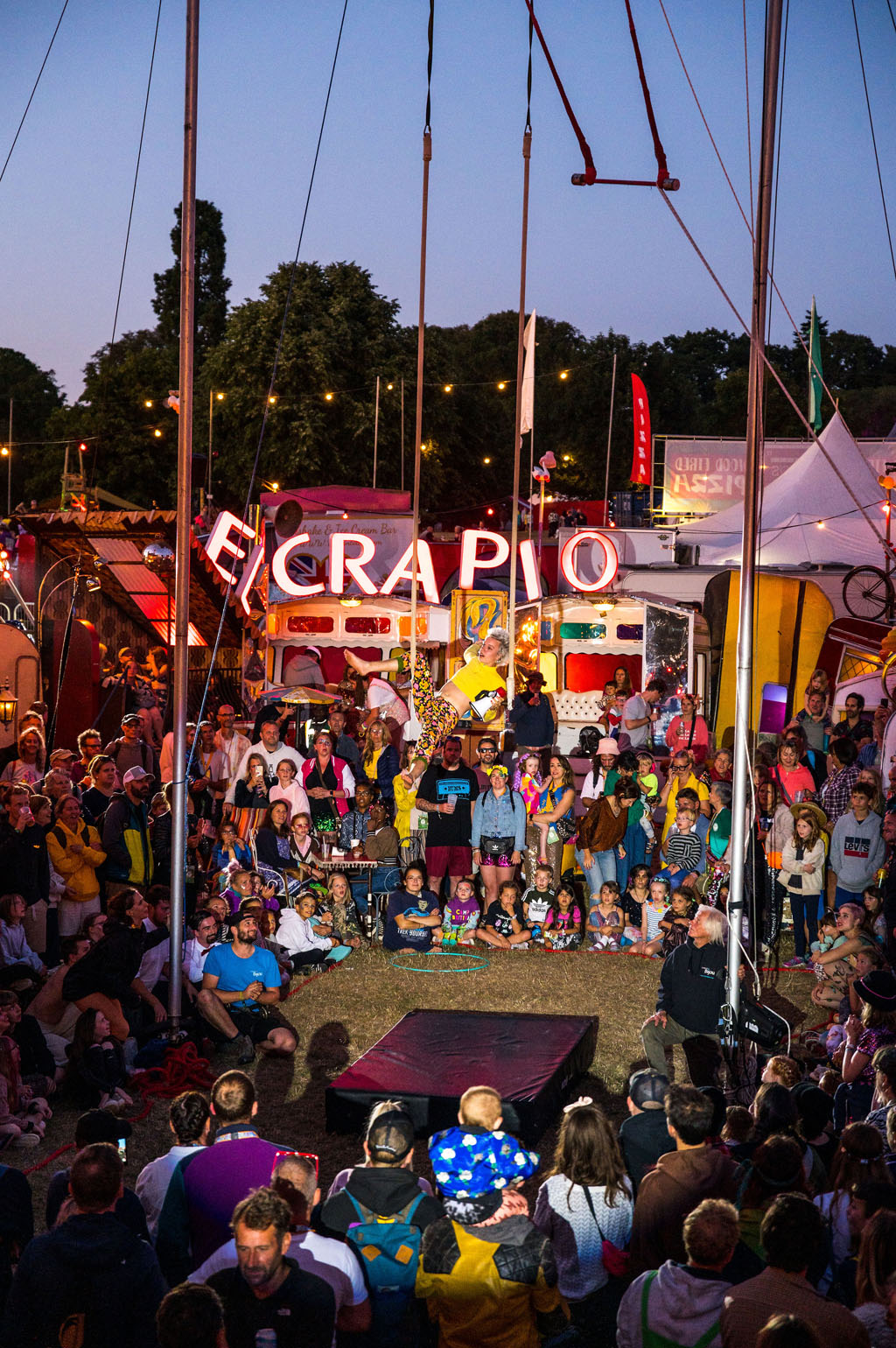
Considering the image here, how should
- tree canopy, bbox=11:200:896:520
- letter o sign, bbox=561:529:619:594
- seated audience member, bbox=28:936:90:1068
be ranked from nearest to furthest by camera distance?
seated audience member, bbox=28:936:90:1068 < letter o sign, bbox=561:529:619:594 < tree canopy, bbox=11:200:896:520

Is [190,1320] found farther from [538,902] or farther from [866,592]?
[866,592]

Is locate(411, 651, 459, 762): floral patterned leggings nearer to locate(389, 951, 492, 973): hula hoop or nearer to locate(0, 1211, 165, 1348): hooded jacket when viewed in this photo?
locate(389, 951, 492, 973): hula hoop

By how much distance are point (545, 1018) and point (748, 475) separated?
3.72m

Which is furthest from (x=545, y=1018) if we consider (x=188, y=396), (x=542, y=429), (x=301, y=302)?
(x=542, y=429)

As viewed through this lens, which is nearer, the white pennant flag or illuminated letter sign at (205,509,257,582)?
the white pennant flag

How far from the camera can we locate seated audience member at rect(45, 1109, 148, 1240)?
421cm

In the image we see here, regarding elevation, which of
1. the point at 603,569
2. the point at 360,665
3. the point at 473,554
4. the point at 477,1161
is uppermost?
the point at 473,554

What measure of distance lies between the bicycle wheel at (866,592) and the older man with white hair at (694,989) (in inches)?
484

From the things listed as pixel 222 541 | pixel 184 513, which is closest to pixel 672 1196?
pixel 184 513

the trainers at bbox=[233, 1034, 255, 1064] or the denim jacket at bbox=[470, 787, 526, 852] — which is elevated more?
the denim jacket at bbox=[470, 787, 526, 852]

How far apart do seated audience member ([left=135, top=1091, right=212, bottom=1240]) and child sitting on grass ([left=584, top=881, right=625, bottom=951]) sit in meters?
6.56

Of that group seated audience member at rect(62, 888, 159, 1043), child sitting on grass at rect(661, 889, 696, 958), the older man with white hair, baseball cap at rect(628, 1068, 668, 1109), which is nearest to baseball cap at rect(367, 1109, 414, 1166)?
baseball cap at rect(628, 1068, 668, 1109)

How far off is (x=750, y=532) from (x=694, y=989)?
2.76 meters

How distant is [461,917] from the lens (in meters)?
11.2
